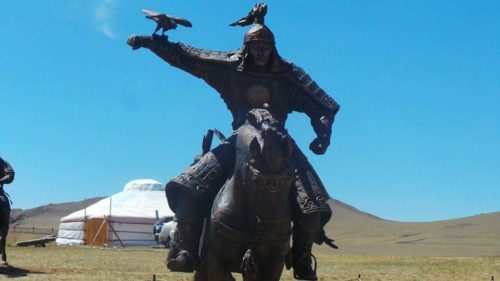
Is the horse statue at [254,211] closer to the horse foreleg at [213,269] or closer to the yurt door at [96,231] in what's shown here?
the horse foreleg at [213,269]

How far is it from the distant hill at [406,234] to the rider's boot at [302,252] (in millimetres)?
34888

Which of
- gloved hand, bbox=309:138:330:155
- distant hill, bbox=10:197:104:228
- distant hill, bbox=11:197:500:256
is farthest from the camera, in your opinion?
distant hill, bbox=10:197:104:228

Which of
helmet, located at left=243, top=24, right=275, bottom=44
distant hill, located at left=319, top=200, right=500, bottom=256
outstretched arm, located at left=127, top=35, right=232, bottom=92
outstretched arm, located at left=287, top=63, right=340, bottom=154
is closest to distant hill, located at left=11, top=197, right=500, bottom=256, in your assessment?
distant hill, located at left=319, top=200, right=500, bottom=256

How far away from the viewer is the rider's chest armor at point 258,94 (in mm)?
6848

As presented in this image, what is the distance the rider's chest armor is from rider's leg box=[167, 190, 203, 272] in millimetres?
998

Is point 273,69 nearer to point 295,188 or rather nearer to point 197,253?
point 295,188

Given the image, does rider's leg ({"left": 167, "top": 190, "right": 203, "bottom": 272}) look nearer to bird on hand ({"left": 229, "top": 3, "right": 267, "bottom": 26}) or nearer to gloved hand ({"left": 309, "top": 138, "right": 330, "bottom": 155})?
gloved hand ({"left": 309, "top": 138, "right": 330, "bottom": 155})

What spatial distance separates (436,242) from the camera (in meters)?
55.1

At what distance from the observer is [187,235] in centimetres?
625

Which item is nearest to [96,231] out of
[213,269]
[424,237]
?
[424,237]

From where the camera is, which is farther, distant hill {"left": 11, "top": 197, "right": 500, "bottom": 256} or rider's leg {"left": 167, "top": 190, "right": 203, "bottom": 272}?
distant hill {"left": 11, "top": 197, "right": 500, "bottom": 256}

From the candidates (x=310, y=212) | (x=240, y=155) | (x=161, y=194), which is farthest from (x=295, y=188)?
(x=161, y=194)

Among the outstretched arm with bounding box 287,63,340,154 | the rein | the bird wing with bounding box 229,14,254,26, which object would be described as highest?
the bird wing with bounding box 229,14,254,26

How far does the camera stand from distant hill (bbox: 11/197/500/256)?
45.3 metres
